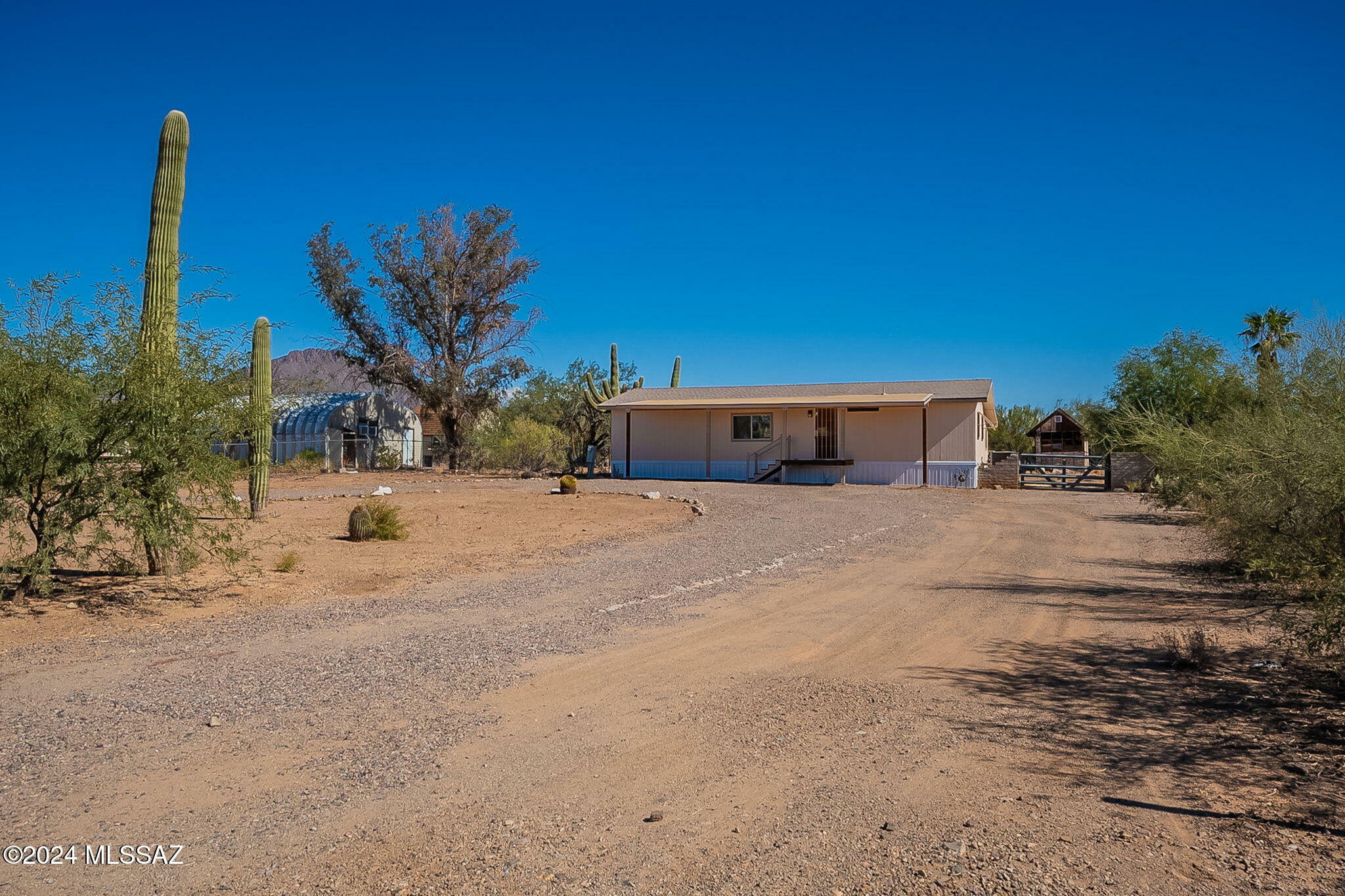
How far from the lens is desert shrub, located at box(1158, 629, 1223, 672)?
599cm

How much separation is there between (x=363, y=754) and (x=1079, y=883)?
3.41 meters

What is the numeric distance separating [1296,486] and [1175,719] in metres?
2.08

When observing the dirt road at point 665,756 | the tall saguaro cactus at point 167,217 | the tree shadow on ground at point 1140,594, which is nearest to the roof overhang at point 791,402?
the tree shadow on ground at point 1140,594

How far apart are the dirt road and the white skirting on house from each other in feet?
69.1

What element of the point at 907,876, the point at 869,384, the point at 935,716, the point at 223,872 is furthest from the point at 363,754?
the point at 869,384

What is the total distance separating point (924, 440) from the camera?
1099 inches

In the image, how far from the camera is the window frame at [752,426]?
1238 inches

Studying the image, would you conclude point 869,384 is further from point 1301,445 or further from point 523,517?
point 1301,445

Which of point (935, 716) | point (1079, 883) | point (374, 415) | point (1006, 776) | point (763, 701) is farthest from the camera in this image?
point (374, 415)

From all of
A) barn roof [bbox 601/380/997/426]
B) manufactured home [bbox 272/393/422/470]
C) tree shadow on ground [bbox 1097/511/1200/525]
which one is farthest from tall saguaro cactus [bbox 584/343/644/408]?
tree shadow on ground [bbox 1097/511/1200/525]

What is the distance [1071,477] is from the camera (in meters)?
28.6

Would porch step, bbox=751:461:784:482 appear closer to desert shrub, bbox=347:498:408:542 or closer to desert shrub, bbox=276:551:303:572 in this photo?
desert shrub, bbox=347:498:408:542

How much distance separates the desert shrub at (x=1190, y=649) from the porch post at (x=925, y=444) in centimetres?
2136

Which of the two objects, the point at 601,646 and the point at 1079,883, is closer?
the point at 1079,883
